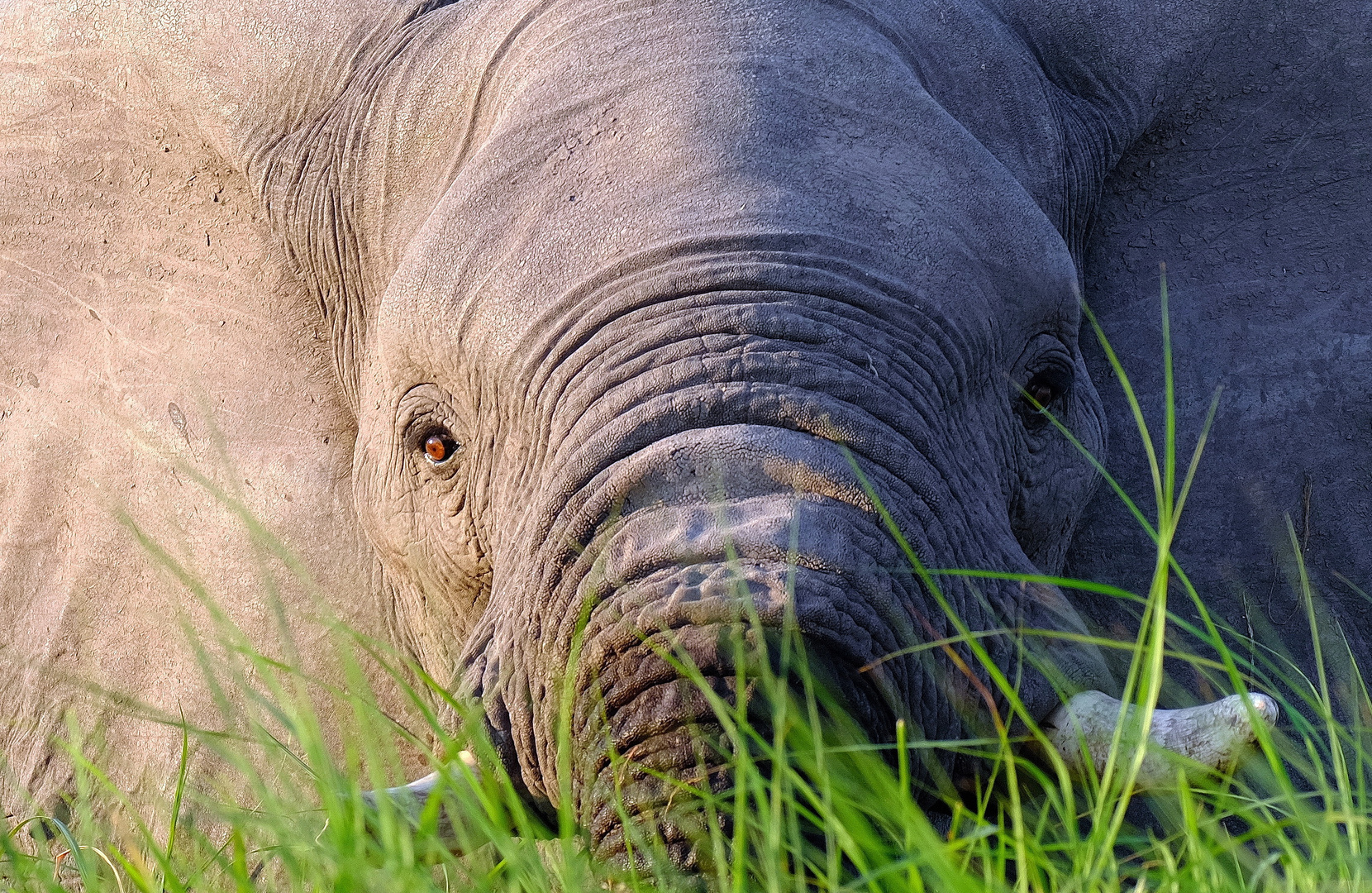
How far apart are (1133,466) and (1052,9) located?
62 cm

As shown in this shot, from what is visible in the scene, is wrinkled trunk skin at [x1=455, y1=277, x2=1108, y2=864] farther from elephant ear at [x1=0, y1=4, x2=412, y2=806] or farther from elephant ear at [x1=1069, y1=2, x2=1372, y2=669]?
elephant ear at [x1=0, y1=4, x2=412, y2=806]

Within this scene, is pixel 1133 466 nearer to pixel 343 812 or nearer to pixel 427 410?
pixel 427 410

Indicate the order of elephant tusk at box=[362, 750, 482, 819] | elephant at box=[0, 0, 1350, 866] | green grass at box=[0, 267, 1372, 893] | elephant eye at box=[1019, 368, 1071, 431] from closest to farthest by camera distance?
green grass at box=[0, 267, 1372, 893] < elephant at box=[0, 0, 1350, 866] < elephant tusk at box=[362, 750, 482, 819] < elephant eye at box=[1019, 368, 1071, 431]

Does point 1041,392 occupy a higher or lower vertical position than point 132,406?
lower

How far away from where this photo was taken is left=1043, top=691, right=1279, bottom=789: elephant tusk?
137 cm

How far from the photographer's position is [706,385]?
1455mm

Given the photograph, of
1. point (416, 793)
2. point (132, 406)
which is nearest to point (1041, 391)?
point (416, 793)

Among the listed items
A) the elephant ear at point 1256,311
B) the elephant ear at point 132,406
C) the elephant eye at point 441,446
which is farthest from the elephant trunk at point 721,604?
the elephant ear at point 132,406

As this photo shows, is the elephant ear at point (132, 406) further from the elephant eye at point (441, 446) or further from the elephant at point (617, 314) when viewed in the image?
the elephant eye at point (441, 446)

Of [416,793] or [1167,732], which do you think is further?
[416,793]

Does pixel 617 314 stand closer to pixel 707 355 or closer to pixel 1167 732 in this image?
pixel 707 355

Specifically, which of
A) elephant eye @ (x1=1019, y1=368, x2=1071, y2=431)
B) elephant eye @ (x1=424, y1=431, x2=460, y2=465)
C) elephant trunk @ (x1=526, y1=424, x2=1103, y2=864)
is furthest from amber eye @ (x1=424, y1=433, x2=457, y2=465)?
elephant eye @ (x1=1019, y1=368, x2=1071, y2=431)

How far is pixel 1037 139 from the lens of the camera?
79.3 inches

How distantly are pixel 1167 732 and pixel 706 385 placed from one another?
1.72ft
